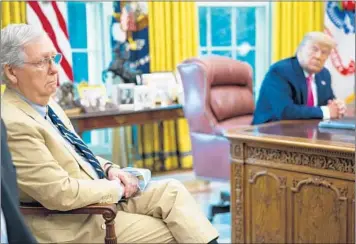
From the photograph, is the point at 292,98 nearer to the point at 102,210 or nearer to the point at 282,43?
the point at 102,210

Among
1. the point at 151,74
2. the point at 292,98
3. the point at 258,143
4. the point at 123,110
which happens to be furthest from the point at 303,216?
the point at 151,74

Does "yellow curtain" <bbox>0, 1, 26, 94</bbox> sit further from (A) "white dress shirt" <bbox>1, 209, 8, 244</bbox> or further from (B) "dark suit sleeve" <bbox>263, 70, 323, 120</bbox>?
(A) "white dress shirt" <bbox>1, 209, 8, 244</bbox>

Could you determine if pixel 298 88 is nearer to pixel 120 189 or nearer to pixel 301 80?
pixel 301 80

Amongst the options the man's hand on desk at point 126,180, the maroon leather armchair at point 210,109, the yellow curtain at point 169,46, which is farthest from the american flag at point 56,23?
the man's hand on desk at point 126,180

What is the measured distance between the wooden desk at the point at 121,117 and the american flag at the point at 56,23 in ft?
2.61

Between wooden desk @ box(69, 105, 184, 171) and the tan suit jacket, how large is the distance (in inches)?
79.9

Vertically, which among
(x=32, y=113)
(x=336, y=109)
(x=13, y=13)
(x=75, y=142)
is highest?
(x=13, y=13)

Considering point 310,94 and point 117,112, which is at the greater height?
point 310,94

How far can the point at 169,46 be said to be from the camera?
5.58m

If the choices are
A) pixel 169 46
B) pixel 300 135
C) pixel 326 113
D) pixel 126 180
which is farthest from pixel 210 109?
pixel 126 180

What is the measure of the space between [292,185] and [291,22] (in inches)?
135

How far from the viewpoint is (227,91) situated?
4.34 m

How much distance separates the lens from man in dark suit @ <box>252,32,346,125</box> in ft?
11.7

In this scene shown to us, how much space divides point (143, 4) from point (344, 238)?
11.0 feet
